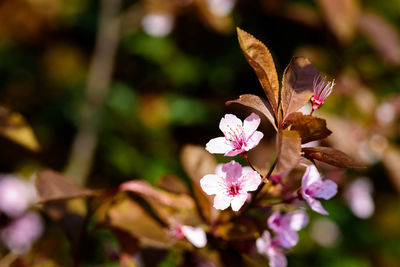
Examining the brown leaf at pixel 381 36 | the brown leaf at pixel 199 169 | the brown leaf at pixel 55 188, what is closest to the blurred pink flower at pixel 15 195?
the brown leaf at pixel 55 188

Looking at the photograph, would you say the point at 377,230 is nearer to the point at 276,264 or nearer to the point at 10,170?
the point at 276,264

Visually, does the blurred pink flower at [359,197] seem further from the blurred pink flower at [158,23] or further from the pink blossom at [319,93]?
the blurred pink flower at [158,23]

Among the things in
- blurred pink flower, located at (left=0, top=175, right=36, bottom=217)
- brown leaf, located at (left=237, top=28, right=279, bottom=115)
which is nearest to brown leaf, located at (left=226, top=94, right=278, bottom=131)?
brown leaf, located at (left=237, top=28, right=279, bottom=115)

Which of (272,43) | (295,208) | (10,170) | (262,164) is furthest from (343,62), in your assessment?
(10,170)

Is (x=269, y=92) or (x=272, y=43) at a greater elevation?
(x=269, y=92)

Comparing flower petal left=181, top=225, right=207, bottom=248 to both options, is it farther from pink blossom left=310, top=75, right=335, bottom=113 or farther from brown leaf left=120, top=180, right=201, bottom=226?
pink blossom left=310, top=75, right=335, bottom=113

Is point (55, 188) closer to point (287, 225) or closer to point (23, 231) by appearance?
point (287, 225)
